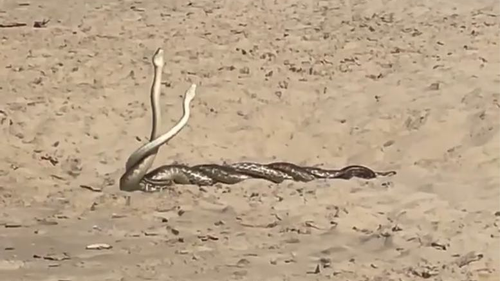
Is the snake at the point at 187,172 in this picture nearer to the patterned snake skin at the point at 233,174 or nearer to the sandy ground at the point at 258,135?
the patterned snake skin at the point at 233,174

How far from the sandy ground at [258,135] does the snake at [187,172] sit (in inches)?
5.9

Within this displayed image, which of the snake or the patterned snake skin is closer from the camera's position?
the snake

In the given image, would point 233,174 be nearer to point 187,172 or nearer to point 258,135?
point 187,172

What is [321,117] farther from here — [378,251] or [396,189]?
[378,251]

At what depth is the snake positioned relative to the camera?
705cm

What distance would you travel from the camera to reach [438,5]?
41.2ft

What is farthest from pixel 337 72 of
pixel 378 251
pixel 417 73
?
pixel 378 251

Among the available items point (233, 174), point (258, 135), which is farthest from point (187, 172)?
point (258, 135)

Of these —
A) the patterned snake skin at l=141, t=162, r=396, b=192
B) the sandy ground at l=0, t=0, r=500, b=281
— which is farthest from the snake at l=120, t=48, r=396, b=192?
the sandy ground at l=0, t=0, r=500, b=281

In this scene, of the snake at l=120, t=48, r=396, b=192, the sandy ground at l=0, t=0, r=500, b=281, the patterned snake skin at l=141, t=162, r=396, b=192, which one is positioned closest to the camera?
the sandy ground at l=0, t=0, r=500, b=281

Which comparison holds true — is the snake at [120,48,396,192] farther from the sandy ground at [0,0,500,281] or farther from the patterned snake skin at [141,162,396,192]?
the sandy ground at [0,0,500,281]

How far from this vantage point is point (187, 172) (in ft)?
23.8

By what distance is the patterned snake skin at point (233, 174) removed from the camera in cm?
718

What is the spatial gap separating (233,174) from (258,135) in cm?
128
